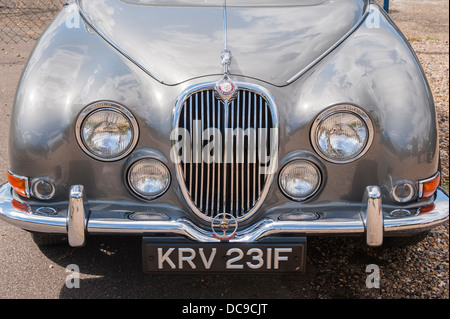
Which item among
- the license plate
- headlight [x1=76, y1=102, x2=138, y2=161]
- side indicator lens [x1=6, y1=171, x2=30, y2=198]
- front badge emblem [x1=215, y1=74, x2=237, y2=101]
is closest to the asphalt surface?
the license plate

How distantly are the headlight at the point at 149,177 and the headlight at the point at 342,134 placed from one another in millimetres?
685

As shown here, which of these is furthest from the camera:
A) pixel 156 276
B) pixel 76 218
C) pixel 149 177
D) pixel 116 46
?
pixel 156 276

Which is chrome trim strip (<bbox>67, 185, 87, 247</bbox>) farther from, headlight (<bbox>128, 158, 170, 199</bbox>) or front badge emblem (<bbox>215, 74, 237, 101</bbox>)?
front badge emblem (<bbox>215, 74, 237, 101</bbox>)

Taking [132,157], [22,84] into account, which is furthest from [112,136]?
[22,84]

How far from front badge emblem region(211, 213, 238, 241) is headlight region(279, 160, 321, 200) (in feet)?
0.89

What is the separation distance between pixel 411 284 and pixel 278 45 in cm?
143

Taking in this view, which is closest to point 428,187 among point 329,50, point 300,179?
point 300,179

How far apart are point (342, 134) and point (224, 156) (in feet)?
1.75

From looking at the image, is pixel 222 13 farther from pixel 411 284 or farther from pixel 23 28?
Result: pixel 23 28

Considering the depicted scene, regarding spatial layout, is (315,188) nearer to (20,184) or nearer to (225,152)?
(225,152)

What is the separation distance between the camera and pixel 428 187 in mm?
2471

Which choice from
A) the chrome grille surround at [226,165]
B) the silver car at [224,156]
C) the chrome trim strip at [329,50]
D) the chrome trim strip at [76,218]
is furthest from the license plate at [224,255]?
the chrome trim strip at [329,50]

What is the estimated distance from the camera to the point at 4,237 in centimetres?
320

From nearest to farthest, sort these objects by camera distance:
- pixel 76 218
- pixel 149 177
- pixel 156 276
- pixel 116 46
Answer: pixel 76 218, pixel 149 177, pixel 116 46, pixel 156 276
